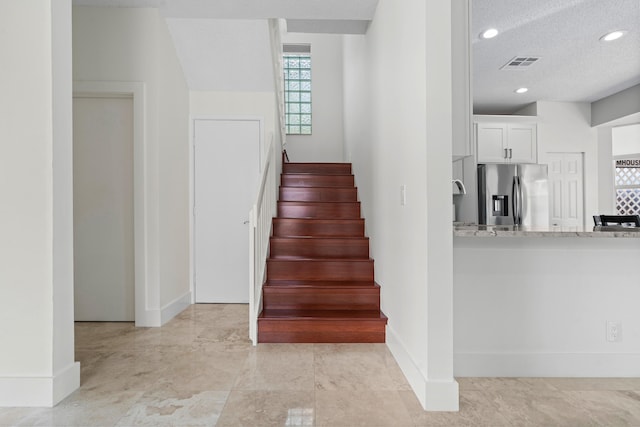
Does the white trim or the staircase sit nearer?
the staircase

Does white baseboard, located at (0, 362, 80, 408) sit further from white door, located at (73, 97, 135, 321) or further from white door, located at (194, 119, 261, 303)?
white door, located at (194, 119, 261, 303)

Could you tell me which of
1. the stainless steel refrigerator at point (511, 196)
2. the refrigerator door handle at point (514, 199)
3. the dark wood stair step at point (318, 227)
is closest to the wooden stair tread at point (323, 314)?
the dark wood stair step at point (318, 227)

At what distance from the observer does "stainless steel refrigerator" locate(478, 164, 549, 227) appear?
4.88m

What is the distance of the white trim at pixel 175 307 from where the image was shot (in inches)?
125

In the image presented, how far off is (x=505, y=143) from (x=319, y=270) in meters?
3.81

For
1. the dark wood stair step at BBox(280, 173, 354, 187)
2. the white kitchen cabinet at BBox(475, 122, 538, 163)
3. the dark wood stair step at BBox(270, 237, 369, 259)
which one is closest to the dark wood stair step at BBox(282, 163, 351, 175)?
the dark wood stair step at BBox(280, 173, 354, 187)

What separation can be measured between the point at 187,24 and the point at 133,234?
1.98 metres

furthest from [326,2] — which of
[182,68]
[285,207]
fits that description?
[285,207]

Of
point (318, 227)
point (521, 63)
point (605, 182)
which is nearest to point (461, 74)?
point (318, 227)

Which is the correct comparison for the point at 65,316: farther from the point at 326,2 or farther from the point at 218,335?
the point at 326,2

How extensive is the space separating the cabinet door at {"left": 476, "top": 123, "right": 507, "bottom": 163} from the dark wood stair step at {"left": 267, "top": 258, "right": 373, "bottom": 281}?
3125 mm

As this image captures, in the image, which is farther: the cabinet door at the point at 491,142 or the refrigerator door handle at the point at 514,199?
the cabinet door at the point at 491,142

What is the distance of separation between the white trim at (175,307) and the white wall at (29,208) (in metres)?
1.31

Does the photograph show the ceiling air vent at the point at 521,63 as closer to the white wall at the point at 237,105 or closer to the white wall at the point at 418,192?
the white wall at the point at 418,192
